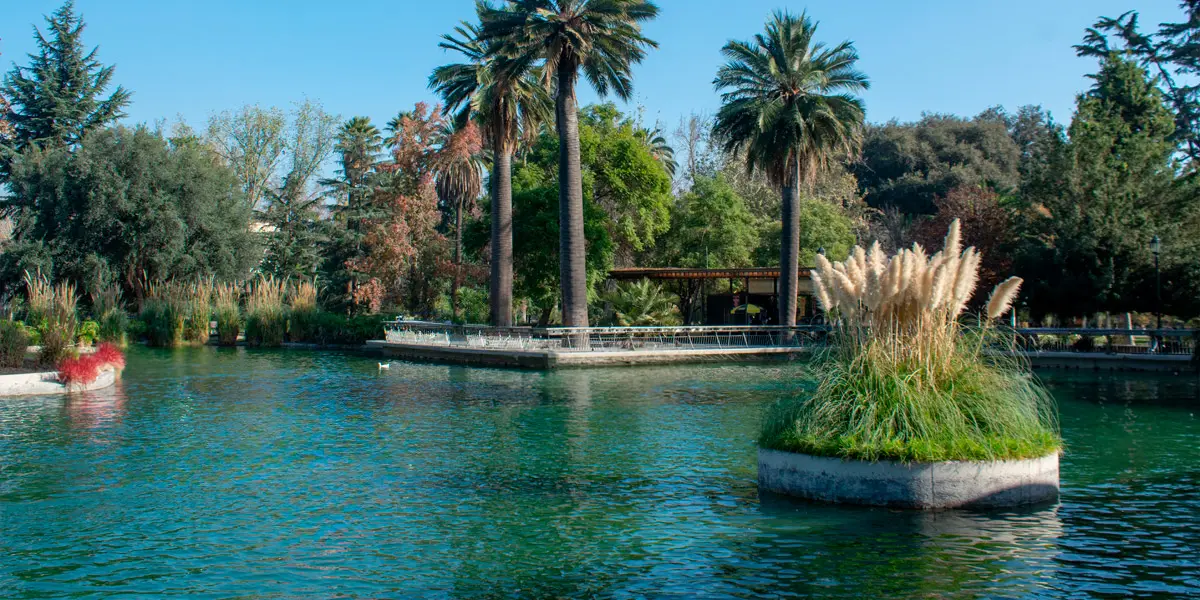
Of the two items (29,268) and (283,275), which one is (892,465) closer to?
(29,268)

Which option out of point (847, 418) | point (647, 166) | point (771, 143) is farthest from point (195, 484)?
point (647, 166)

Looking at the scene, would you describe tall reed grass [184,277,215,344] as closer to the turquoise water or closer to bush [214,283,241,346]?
bush [214,283,241,346]

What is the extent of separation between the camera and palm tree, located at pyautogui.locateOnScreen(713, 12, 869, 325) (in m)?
36.8

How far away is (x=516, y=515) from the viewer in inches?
419

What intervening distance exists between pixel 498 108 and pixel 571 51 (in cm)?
374

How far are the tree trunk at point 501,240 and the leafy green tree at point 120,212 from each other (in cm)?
2089

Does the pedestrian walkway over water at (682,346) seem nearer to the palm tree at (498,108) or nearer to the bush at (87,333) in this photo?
the palm tree at (498,108)

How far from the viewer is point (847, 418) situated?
10.6 m

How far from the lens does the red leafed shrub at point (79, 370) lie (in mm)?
22375

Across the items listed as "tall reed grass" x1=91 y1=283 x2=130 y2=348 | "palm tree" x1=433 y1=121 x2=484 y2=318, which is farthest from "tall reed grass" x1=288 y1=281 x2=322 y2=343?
"palm tree" x1=433 y1=121 x2=484 y2=318

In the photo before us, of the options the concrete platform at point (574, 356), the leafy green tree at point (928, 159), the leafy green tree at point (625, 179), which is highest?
the leafy green tree at point (928, 159)

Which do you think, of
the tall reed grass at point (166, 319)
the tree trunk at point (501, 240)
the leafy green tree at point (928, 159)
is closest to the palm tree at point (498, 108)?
the tree trunk at point (501, 240)

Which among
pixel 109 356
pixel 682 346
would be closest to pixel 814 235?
pixel 682 346

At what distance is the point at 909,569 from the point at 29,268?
49.9m
